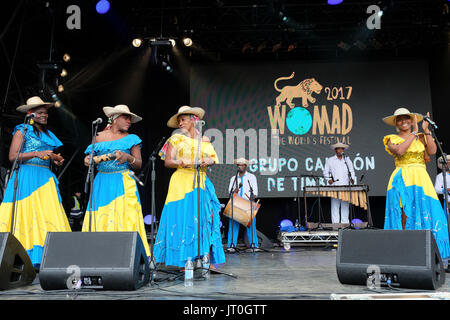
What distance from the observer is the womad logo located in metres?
10.7

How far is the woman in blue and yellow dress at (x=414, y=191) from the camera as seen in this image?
16.0 ft

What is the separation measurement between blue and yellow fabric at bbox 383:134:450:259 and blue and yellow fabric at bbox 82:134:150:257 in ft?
10.1

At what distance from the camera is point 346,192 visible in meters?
8.98

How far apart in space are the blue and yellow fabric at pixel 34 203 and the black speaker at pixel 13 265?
0.77m

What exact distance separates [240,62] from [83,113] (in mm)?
4402

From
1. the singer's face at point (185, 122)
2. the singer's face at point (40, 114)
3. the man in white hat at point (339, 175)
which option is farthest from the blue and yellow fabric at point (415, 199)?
the man in white hat at point (339, 175)

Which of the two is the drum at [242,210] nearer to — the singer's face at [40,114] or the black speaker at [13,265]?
the singer's face at [40,114]

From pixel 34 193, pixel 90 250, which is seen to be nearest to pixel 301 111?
pixel 34 193

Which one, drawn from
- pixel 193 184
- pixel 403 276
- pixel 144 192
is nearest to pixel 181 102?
pixel 144 192

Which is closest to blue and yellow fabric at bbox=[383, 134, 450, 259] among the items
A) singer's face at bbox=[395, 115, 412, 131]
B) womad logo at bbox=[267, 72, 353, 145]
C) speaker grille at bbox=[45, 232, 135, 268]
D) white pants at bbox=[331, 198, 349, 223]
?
singer's face at bbox=[395, 115, 412, 131]

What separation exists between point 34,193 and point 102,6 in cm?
577

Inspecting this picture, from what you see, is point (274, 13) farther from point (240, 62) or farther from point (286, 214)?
point (286, 214)

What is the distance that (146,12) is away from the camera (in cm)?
1018
